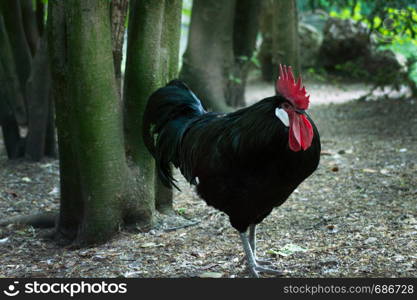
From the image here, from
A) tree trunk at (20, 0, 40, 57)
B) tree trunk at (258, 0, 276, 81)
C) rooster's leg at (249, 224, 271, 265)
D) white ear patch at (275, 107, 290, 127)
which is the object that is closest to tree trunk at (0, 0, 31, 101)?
tree trunk at (20, 0, 40, 57)

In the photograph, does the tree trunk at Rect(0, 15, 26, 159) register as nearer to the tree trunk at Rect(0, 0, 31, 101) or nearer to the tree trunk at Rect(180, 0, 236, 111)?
the tree trunk at Rect(0, 0, 31, 101)

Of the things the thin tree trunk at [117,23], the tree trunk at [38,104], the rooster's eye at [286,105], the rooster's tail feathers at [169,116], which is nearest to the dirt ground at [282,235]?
the tree trunk at [38,104]

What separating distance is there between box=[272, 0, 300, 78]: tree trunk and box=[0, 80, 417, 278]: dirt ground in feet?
6.18

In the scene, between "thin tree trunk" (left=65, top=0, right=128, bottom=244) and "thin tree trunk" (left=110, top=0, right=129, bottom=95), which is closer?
"thin tree trunk" (left=65, top=0, right=128, bottom=244)

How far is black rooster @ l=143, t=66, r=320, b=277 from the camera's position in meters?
4.01

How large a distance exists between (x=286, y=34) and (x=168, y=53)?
3.93 m

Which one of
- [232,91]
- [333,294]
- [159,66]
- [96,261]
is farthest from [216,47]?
[333,294]

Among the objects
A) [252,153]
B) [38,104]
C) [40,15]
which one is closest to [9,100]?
[38,104]

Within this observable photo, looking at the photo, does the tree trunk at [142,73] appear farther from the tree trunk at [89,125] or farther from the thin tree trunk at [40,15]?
the thin tree trunk at [40,15]

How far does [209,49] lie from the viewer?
11.2 m

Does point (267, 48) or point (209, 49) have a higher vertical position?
point (209, 49)

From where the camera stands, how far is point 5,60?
8117 millimetres

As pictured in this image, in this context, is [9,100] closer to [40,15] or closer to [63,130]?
[40,15]

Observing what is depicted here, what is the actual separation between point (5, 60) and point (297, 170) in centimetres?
545
